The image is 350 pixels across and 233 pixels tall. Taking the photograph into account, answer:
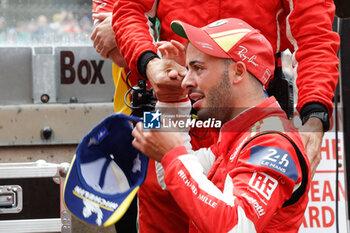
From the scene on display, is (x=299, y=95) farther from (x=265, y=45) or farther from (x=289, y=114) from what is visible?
(x=265, y=45)

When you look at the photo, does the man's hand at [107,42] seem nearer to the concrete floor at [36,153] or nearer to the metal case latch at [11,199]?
the metal case latch at [11,199]

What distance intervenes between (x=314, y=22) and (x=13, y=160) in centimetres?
261

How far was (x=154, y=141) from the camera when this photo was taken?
1.59 m

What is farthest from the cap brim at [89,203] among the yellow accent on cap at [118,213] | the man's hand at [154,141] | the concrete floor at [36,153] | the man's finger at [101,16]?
the concrete floor at [36,153]

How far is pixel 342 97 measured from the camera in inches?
122

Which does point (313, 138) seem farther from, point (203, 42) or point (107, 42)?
point (107, 42)

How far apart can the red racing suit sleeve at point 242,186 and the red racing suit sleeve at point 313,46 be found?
1.92ft

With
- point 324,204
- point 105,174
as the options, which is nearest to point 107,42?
point 105,174

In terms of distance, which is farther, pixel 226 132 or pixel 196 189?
pixel 226 132

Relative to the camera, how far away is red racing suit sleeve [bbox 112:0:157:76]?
6.98 ft

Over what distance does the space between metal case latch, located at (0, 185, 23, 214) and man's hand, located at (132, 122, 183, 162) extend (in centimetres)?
143

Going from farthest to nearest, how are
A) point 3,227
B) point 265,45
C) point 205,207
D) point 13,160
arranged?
point 13,160
point 3,227
point 265,45
point 205,207

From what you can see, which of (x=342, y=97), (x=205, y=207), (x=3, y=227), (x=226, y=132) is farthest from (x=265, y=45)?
(x=3, y=227)

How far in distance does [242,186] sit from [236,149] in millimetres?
174
